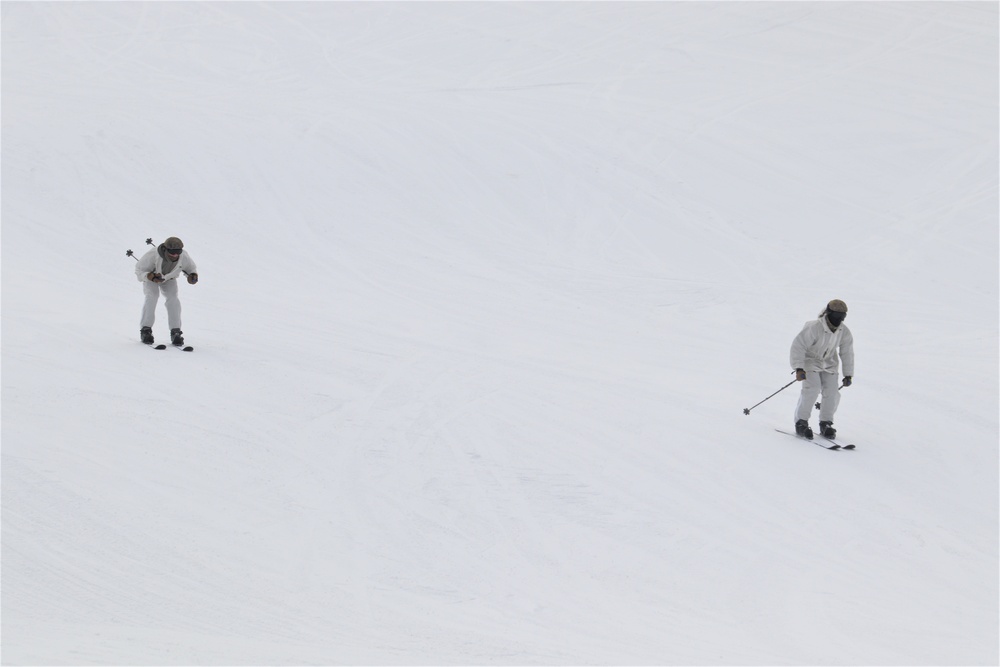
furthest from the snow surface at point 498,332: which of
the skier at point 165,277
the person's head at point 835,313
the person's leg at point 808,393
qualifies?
the person's head at point 835,313

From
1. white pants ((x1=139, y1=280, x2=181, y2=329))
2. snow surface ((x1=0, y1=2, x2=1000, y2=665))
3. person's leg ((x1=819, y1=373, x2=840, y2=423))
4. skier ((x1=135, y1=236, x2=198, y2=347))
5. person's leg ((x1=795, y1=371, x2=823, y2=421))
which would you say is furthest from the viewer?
white pants ((x1=139, y1=280, x2=181, y2=329))

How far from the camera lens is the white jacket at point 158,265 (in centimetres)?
1165

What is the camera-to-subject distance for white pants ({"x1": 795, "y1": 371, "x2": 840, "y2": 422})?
10.9 metres

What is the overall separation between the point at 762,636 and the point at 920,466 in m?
4.46

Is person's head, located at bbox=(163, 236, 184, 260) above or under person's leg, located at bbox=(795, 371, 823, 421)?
above

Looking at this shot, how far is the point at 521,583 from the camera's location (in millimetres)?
7430

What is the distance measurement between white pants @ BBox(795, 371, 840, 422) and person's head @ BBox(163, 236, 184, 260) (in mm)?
6665

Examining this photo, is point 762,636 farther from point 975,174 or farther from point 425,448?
point 975,174

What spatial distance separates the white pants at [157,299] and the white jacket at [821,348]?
666 centimetres

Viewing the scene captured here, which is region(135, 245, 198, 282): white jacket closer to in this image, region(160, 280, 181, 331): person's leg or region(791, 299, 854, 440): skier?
region(160, 280, 181, 331): person's leg

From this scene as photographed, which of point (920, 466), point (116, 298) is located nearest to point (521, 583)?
point (920, 466)

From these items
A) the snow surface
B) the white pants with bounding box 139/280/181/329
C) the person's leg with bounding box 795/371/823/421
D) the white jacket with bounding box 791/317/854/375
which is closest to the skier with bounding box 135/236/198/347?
the white pants with bounding box 139/280/181/329

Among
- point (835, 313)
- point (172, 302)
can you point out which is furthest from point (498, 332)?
point (835, 313)

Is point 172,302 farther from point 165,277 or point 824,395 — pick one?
point 824,395
